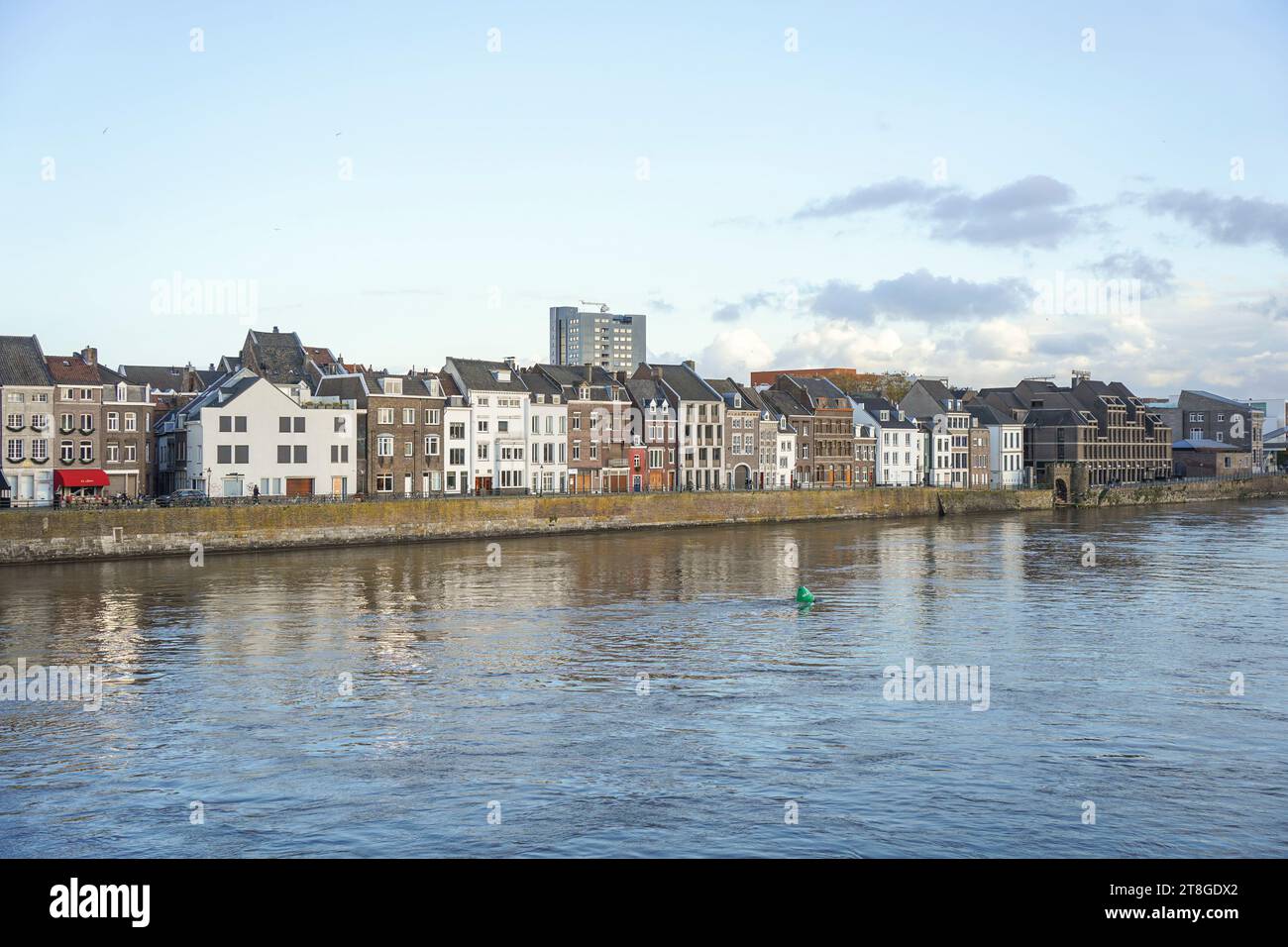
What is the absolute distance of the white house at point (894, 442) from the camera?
130375 millimetres

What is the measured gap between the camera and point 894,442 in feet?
432

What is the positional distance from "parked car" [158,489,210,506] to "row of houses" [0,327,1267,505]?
2.20 meters

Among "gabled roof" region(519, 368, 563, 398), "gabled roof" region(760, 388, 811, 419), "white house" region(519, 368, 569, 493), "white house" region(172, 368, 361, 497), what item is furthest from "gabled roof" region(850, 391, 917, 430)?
"white house" region(172, 368, 361, 497)

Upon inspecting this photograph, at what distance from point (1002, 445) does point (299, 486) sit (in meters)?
88.2

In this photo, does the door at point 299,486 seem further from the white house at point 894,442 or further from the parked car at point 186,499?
the white house at point 894,442

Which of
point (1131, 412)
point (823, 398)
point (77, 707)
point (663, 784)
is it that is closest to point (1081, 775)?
point (663, 784)

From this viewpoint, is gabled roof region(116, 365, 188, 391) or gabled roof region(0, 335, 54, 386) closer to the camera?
gabled roof region(0, 335, 54, 386)

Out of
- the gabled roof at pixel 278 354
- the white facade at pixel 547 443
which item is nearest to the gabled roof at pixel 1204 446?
the white facade at pixel 547 443

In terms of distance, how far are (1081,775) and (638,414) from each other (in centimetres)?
8314

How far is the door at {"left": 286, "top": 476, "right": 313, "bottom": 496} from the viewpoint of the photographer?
81.8 metres

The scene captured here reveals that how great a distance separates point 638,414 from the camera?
105m

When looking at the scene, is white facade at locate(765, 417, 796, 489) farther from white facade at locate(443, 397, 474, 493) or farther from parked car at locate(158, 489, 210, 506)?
parked car at locate(158, 489, 210, 506)

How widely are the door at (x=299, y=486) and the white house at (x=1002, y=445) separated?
84025 mm

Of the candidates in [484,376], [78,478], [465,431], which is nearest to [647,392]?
[484,376]
